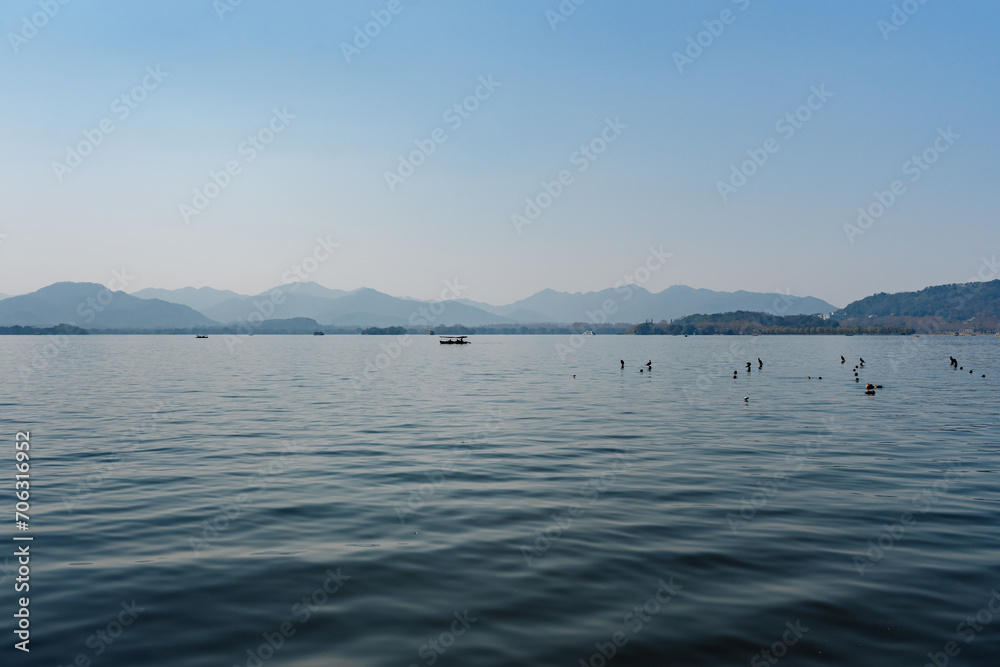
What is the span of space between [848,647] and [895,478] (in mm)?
15191

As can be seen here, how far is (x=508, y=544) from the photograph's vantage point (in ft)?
49.9

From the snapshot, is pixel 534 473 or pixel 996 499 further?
pixel 534 473

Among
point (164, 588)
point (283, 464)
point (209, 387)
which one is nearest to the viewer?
point (164, 588)

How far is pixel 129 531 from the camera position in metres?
16.1

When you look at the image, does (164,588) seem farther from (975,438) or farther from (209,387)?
(209,387)

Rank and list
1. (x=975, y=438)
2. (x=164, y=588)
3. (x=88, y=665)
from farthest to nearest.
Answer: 1. (x=975, y=438)
2. (x=164, y=588)
3. (x=88, y=665)

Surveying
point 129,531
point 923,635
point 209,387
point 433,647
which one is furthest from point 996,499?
point 209,387

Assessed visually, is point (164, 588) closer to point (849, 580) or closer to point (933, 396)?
point (849, 580)

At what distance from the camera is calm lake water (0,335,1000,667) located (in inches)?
406

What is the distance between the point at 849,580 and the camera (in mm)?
12922

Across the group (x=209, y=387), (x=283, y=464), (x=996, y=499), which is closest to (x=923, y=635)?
(x=996, y=499)

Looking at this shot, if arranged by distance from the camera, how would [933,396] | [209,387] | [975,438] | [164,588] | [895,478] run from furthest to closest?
[209,387], [933,396], [975,438], [895,478], [164,588]

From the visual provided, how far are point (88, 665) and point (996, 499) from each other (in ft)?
77.8

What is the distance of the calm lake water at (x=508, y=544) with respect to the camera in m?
10.3
